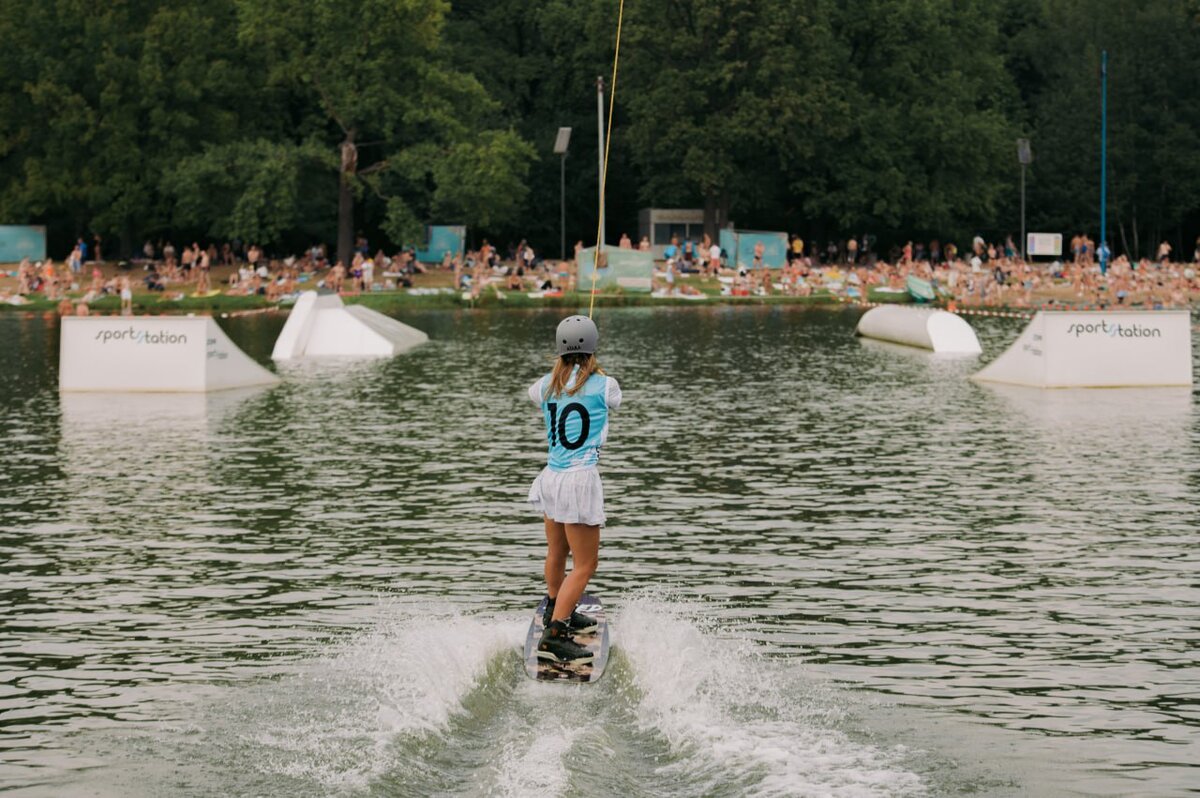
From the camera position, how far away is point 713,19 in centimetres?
8525

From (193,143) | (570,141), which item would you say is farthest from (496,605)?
(570,141)

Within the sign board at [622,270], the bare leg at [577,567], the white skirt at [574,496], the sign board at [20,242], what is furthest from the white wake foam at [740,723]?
the sign board at [20,242]

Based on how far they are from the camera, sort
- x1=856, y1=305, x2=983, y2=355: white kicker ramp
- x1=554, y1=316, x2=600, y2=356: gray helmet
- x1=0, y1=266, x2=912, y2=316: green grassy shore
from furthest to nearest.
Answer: x1=0, y1=266, x2=912, y2=316: green grassy shore, x1=856, y1=305, x2=983, y2=355: white kicker ramp, x1=554, y1=316, x2=600, y2=356: gray helmet

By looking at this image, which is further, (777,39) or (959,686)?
(777,39)

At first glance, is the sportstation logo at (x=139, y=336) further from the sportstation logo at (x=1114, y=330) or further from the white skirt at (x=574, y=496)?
the white skirt at (x=574, y=496)

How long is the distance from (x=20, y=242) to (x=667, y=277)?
29.7m

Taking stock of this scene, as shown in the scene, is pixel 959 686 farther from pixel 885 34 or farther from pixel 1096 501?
pixel 885 34

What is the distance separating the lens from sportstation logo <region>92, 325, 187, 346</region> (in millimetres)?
35375

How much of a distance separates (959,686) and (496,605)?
14.5 ft

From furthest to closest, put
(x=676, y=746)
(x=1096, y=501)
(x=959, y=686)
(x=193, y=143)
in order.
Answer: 1. (x=193, y=143)
2. (x=1096, y=501)
3. (x=959, y=686)
4. (x=676, y=746)

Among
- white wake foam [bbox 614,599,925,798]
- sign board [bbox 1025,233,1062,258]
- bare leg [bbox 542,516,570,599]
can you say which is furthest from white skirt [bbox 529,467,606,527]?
sign board [bbox 1025,233,1062,258]

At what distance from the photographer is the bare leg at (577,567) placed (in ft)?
43.1

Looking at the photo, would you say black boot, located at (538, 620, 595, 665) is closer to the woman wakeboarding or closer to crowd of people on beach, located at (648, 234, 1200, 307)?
the woman wakeboarding

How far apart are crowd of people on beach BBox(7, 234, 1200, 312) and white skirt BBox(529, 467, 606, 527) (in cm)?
4781
